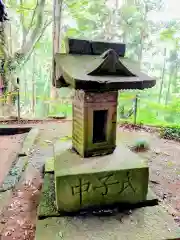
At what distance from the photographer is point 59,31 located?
10.8 meters

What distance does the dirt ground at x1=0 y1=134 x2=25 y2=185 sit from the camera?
18.5ft

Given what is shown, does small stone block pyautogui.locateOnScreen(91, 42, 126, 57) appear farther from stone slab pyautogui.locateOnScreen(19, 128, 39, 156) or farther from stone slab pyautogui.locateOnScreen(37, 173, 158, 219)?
stone slab pyautogui.locateOnScreen(19, 128, 39, 156)

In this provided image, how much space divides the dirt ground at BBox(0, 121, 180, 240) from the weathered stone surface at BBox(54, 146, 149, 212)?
63 centimetres

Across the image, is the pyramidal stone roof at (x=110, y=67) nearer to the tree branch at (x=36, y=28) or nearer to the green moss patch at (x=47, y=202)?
the green moss patch at (x=47, y=202)

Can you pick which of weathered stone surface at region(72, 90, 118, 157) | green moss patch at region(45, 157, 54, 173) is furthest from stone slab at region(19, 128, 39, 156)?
weathered stone surface at region(72, 90, 118, 157)

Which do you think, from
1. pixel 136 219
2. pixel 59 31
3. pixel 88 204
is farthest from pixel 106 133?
pixel 59 31

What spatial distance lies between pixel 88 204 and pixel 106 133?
1.23 metres

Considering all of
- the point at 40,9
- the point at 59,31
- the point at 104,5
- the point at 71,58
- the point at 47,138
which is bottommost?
the point at 47,138

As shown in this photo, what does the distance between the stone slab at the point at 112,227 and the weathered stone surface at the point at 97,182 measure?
9.5 inches

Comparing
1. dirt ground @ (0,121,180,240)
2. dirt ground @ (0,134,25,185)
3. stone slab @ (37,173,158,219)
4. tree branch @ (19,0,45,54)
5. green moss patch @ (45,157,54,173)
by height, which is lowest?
dirt ground @ (0,134,25,185)

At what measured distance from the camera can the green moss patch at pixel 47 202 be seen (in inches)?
139

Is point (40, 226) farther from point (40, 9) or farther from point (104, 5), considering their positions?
point (104, 5)

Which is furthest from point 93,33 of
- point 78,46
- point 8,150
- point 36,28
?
point 78,46

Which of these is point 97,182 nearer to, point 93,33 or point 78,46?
point 78,46
